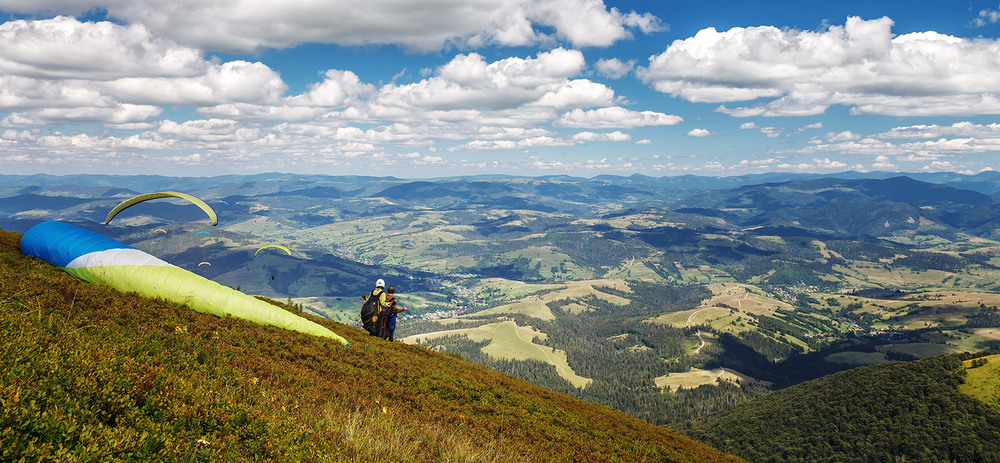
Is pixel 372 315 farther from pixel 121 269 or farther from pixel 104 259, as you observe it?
pixel 104 259

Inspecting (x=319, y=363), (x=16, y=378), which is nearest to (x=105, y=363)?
(x=16, y=378)

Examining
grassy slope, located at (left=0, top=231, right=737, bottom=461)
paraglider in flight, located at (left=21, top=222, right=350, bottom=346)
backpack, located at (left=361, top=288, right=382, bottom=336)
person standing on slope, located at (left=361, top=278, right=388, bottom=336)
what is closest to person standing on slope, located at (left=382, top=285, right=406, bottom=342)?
person standing on slope, located at (left=361, top=278, right=388, bottom=336)

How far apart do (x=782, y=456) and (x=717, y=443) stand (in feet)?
66.5

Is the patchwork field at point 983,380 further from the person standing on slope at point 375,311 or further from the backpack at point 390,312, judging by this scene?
the person standing on slope at point 375,311

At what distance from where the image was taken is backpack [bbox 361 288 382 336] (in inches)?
1214

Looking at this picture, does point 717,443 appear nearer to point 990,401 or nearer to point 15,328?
point 990,401

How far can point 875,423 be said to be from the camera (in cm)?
15300

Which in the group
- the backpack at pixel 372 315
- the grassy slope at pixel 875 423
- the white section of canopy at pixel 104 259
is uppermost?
the white section of canopy at pixel 104 259

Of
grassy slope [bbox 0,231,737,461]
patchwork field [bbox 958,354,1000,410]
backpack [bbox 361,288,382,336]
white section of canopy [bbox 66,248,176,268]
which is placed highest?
white section of canopy [bbox 66,248,176,268]

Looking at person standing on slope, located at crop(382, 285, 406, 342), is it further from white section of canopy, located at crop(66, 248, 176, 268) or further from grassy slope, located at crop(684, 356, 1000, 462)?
grassy slope, located at crop(684, 356, 1000, 462)

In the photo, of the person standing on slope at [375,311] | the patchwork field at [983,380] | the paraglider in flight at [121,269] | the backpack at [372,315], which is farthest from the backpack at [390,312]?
the patchwork field at [983,380]

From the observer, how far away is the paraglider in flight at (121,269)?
19266 mm

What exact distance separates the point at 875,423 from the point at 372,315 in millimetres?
197437

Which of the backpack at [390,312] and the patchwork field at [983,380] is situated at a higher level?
the backpack at [390,312]
